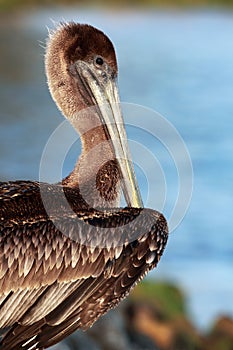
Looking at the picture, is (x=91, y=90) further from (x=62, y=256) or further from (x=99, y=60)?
(x=62, y=256)

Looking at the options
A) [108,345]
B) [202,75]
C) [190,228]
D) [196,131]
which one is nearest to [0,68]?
[202,75]

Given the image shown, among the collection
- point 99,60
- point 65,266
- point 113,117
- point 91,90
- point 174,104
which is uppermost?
point 174,104

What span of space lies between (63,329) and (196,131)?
16739 millimetres

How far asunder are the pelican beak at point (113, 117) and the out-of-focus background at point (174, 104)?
0.53 m

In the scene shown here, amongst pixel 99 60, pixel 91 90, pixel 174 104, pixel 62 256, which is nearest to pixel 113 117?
pixel 91 90

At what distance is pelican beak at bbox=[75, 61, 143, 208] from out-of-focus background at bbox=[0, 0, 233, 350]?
53 centimetres

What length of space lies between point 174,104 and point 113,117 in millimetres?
20281

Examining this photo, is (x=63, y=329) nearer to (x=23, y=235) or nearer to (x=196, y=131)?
(x=23, y=235)

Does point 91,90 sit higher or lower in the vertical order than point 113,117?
higher

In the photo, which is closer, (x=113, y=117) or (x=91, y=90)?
(x=113, y=117)

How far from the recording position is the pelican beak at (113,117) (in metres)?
6.80

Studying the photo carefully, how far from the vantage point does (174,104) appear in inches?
1069

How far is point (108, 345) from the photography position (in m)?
10.7

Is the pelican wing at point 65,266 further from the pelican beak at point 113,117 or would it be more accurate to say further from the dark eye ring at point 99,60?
the dark eye ring at point 99,60
